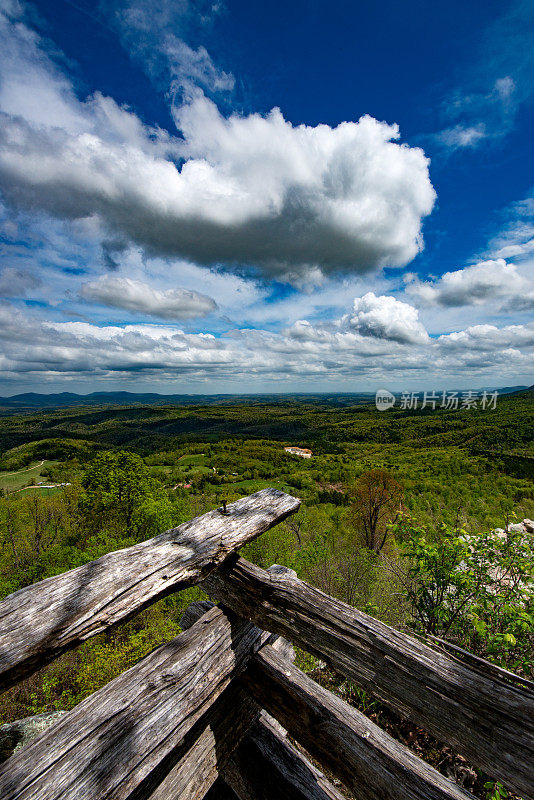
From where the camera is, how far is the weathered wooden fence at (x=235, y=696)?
1.55 metres

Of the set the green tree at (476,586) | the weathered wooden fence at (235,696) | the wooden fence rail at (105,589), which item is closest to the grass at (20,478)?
the green tree at (476,586)

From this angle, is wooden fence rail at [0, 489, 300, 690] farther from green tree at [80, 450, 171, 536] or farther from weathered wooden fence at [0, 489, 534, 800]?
green tree at [80, 450, 171, 536]

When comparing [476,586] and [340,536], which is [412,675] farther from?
[340,536]

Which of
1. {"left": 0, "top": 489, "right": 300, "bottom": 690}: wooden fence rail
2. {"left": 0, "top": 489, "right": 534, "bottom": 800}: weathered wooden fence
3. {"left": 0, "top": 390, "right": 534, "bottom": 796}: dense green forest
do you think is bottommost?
{"left": 0, "top": 390, "right": 534, "bottom": 796}: dense green forest

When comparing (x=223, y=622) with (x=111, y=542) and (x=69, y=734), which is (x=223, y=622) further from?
(x=111, y=542)

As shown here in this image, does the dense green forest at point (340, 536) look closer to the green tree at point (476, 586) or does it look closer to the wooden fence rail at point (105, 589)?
the green tree at point (476, 586)

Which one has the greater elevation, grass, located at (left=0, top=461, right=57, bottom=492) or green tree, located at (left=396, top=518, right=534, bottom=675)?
green tree, located at (left=396, top=518, right=534, bottom=675)

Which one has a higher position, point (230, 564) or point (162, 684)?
point (230, 564)

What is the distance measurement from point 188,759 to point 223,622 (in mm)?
829

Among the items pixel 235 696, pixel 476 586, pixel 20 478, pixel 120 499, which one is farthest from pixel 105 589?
pixel 20 478

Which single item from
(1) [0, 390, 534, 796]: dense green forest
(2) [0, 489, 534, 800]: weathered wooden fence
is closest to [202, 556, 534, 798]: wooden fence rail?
(2) [0, 489, 534, 800]: weathered wooden fence

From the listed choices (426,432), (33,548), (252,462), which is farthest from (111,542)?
(426,432)

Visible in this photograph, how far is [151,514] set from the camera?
24.0m

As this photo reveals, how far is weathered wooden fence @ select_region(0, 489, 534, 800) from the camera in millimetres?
1547
